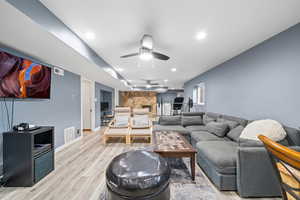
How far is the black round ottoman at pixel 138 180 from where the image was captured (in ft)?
3.73

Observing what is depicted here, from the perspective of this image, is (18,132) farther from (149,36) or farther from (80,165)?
(149,36)

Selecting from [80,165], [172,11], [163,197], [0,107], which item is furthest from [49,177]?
[172,11]

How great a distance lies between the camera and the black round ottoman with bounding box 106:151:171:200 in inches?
44.8

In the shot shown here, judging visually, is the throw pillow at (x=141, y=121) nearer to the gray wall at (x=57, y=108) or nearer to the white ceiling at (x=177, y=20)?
the gray wall at (x=57, y=108)

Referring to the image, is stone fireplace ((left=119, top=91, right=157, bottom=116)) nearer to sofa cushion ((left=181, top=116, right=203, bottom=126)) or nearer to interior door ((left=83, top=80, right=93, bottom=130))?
interior door ((left=83, top=80, right=93, bottom=130))

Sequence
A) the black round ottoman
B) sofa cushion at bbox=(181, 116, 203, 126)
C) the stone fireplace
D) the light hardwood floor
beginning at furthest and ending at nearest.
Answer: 1. the stone fireplace
2. sofa cushion at bbox=(181, 116, 203, 126)
3. the light hardwood floor
4. the black round ottoman

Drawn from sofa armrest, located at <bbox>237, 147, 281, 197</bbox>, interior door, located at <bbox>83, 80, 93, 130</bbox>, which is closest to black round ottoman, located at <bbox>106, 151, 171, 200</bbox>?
sofa armrest, located at <bbox>237, 147, 281, 197</bbox>

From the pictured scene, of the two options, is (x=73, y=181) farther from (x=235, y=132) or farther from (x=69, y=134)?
(x=235, y=132)

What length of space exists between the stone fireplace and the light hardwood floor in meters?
7.28

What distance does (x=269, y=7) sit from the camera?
1570 mm

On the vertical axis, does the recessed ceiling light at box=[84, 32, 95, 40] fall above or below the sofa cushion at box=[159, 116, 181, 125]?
above

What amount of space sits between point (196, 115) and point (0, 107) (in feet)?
15.4

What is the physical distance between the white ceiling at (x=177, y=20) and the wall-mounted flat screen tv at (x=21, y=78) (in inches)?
42.6

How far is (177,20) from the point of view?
1.84 m
